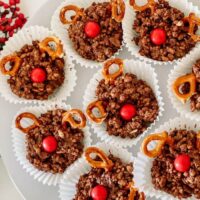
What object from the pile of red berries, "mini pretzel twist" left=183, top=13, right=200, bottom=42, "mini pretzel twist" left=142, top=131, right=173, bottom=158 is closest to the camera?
"mini pretzel twist" left=142, top=131, right=173, bottom=158

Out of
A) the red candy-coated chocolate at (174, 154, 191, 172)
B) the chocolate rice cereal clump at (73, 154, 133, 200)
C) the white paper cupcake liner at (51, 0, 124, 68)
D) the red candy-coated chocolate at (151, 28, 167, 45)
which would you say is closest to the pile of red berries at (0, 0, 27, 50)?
the white paper cupcake liner at (51, 0, 124, 68)

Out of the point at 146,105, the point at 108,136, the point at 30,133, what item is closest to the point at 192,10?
the point at 146,105

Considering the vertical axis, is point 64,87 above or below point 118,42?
below

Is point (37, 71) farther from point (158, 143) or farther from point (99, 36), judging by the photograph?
point (158, 143)

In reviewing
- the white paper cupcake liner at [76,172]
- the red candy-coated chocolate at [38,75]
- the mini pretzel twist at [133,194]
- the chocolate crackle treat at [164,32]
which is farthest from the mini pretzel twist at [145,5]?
the mini pretzel twist at [133,194]

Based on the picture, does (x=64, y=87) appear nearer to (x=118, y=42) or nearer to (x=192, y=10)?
(x=118, y=42)

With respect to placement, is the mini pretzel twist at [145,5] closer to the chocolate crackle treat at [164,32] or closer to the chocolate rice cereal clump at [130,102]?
the chocolate crackle treat at [164,32]

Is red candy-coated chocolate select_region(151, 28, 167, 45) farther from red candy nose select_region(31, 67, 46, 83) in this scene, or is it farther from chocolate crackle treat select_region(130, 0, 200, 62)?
red candy nose select_region(31, 67, 46, 83)
